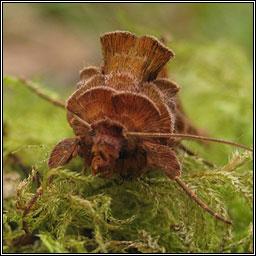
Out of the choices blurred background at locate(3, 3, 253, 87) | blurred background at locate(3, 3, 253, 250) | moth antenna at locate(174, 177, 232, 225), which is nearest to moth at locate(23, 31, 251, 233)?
moth antenna at locate(174, 177, 232, 225)

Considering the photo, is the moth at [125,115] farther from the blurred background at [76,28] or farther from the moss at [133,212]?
the blurred background at [76,28]

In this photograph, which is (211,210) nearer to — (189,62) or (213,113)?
(213,113)

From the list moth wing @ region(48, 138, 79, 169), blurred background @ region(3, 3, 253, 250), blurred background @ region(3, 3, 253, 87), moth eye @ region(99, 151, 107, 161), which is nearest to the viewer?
moth eye @ region(99, 151, 107, 161)

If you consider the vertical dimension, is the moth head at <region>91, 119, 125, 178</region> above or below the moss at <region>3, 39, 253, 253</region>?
above

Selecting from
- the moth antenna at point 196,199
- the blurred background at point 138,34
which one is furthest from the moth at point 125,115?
the blurred background at point 138,34

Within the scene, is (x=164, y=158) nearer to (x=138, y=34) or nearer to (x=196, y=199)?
(x=196, y=199)

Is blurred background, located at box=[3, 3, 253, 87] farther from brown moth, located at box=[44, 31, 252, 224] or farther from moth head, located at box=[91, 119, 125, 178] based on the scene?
moth head, located at box=[91, 119, 125, 178]

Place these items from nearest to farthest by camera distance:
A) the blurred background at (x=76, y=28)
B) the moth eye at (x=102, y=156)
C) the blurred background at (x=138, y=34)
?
the moth eye at (x=102, y=156), the blurred background at (x=138, y=34), the blurred background at (x=76, y=28)

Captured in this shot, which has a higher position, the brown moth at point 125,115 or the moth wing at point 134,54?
the moth wing at point 134,54
